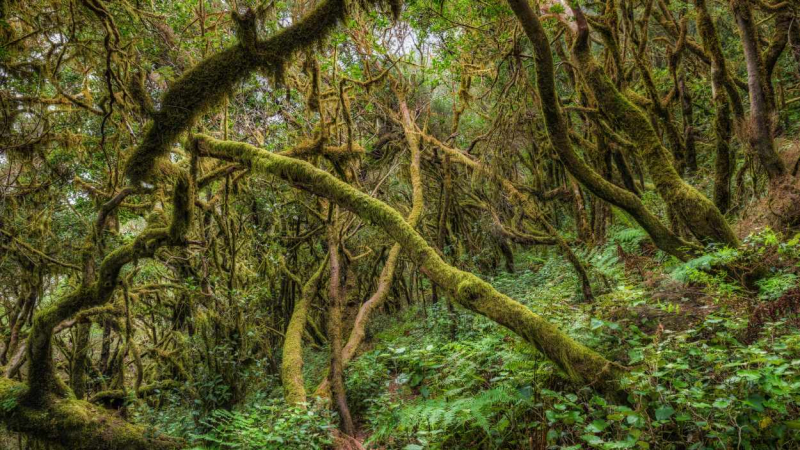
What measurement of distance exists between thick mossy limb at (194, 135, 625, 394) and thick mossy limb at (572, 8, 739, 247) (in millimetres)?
2505

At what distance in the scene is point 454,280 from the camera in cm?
364

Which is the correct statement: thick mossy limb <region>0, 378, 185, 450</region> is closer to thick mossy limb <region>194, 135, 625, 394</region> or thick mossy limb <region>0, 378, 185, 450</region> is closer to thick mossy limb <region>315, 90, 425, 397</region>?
thick mossy limb <region>315, 90, 425, 397</region>

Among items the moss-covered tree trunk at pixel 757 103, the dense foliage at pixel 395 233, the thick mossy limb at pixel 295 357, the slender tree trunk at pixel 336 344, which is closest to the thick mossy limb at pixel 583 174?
the dense foliage at pixel 395 233

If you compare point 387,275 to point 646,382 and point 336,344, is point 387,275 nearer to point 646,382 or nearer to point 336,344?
point 336,344

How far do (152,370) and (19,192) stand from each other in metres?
5.01

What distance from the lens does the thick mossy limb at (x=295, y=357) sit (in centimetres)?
581

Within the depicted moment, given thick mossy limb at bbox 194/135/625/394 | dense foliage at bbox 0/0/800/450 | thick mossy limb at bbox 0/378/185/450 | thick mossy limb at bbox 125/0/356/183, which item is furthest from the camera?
thick mossy limb at bbox 0/378/185/450

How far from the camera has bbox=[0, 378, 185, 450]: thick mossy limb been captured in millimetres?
5043

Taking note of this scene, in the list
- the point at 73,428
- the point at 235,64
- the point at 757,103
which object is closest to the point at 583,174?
the point at 757,103

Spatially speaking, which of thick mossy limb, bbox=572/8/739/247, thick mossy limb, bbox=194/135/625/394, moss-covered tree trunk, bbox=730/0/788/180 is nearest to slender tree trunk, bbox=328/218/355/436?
thick mossy limb, bbox=194/135/625/394

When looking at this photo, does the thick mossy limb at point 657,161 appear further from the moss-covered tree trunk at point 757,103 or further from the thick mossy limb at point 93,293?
the thick mossy limb at point 93,293

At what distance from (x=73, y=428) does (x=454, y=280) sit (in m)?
5.25

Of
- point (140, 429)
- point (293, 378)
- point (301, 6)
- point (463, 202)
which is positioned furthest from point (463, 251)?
point (140, 429)

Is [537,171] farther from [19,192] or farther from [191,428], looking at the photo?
[19,192]
